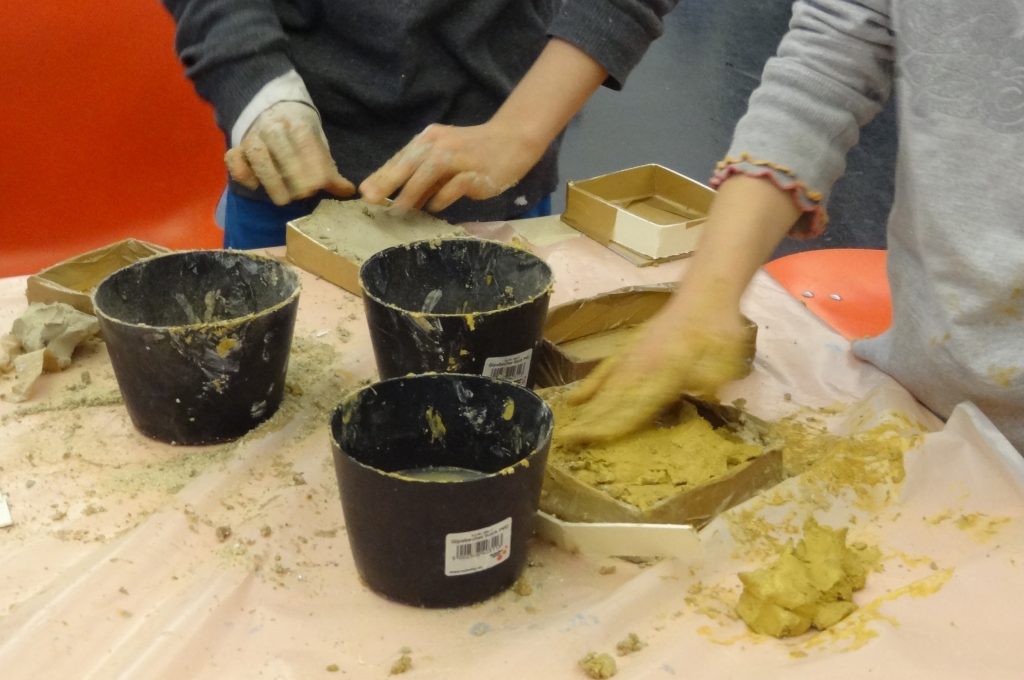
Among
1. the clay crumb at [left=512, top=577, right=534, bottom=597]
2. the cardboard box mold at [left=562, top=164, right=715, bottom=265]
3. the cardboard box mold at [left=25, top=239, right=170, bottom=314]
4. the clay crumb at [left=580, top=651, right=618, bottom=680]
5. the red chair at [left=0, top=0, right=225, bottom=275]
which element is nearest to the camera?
the clay crumb at [left=580, top=651, right=618, bottom=680]

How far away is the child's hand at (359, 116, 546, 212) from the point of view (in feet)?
4.31

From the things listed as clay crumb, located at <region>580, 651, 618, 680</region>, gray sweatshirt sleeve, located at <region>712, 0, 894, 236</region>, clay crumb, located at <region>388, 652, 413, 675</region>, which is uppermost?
gray sweatshirt sleeve, located at <region>712, 0, 894, 236</region>

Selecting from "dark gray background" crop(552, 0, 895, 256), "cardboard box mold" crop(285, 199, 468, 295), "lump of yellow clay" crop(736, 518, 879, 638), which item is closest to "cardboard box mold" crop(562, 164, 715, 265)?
"cardboard box mold" crop(285, 199, 468, 295)

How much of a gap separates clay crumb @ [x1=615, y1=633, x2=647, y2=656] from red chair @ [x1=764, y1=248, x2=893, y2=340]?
2.65ft

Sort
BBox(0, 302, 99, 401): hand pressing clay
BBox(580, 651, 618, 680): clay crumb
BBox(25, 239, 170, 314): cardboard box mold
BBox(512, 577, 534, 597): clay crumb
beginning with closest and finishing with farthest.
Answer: BBox(580, 651, 618, 680): clay crumb → BBox(512, 577, 534, 597): clay crumb → BBox(0, 302, 99, 401): hand pressing clay → BBox(25, 239, 170, 314): cardboard box mold

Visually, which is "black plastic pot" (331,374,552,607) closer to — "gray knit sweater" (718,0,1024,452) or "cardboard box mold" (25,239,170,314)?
"gray knit sweater" (718,0,1024,452)

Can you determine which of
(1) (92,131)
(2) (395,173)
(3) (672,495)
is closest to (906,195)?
(3) (672,495)

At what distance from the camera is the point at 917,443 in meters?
0.91

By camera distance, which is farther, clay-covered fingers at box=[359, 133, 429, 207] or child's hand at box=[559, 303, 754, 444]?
clay-covered fingers at box=[359, 133, 429, 207]

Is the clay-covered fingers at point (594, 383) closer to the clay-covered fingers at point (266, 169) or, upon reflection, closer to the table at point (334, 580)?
the table at point (334, 580)

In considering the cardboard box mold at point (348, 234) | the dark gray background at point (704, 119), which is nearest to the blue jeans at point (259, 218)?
the cardboard box mold at point (348, 234)

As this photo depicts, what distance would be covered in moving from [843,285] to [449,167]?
669 mm

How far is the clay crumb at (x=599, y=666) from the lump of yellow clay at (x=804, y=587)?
12 cm

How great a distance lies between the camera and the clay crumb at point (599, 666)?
70 centimetres
